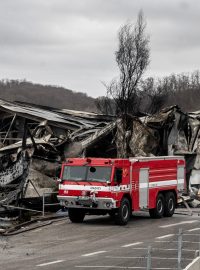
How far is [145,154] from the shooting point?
32.5 m

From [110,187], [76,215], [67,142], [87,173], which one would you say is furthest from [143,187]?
[67,142]

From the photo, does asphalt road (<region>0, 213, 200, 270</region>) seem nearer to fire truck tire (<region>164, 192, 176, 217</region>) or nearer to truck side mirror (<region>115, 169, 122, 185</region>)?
fire truck tire (<region>164, 192, 176, 217</region>)

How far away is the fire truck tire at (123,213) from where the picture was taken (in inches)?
848

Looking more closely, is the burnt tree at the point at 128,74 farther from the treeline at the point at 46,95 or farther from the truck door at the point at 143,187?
the treeline at the point at 46,95

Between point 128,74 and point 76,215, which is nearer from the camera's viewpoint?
point 76,215

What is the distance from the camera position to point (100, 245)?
17.2 metres

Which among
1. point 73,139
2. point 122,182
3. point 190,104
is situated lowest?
point 122,182

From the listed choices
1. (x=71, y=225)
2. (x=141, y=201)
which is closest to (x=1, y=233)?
(x=71, y=225)

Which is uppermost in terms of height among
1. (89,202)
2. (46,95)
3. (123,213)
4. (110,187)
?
(46,95)

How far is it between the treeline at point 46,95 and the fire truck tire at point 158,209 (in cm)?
6601

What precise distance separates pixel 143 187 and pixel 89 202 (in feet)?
8.86

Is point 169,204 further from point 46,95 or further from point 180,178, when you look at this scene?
point 46,95

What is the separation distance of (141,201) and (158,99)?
103ft

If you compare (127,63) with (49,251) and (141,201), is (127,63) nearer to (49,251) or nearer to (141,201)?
(141,201)
